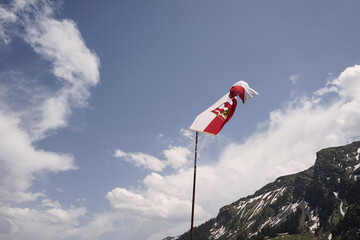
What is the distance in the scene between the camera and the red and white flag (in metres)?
21.1

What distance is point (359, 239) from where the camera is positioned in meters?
174

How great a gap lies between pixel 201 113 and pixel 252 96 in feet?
17.3

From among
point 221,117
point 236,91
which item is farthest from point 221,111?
point 236,91

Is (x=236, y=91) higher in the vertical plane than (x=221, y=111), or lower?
higher

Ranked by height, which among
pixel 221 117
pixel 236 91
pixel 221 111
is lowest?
pixel 221 117

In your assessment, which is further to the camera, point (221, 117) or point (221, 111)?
point (221, 111)

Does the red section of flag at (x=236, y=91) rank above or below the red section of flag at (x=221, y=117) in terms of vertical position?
above

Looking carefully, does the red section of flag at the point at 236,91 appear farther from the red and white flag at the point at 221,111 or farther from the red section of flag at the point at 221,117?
the red section of flag at the point at 221,117

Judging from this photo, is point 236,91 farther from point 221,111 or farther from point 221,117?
point 221,117

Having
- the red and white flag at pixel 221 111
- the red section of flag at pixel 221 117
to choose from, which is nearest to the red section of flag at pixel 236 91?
the red and white flag at pixel 221 111

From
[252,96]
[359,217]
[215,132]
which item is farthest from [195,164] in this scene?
[359,217]

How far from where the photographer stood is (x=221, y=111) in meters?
22.3

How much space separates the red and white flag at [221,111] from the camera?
69.2 ft

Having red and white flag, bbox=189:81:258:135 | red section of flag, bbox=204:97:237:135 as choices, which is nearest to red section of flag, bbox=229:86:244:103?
red and white flag, bbox=189:81:258:135
